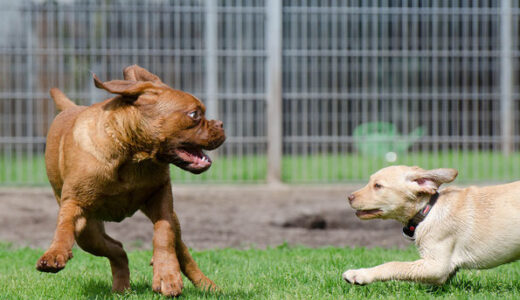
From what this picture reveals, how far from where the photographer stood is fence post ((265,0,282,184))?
9.54 meters

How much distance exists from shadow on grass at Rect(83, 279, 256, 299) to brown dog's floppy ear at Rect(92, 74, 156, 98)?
3.81ft

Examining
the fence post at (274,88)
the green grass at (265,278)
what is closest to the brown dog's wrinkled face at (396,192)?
the green grass at (265,278)

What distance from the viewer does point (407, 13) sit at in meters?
9.67

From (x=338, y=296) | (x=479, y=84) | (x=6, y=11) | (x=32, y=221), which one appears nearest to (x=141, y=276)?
(x=338, y=296)

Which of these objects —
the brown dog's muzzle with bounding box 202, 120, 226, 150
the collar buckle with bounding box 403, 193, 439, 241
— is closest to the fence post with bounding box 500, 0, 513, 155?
the collar buckle with bounding box 403, 193, 439, 241

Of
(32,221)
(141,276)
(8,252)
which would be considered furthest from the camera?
(32,221)

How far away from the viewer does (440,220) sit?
4266 mm

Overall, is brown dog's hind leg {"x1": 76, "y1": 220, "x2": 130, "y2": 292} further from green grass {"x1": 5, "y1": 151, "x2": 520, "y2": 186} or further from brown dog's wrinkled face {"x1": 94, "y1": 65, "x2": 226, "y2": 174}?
green grass {"x1": 5, "y1": 151, "x2": 520, "y2": 186}

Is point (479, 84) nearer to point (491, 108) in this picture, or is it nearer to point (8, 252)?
point (491, 108)

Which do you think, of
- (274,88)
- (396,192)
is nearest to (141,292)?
(396,192)

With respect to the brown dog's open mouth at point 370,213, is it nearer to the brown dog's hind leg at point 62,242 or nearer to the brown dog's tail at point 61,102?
the brown dog's hind leg at point 62,242

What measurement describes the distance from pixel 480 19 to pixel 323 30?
223cm

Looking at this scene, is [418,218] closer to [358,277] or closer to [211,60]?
[358,277]

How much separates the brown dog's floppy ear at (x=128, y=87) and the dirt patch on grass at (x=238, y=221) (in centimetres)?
283
